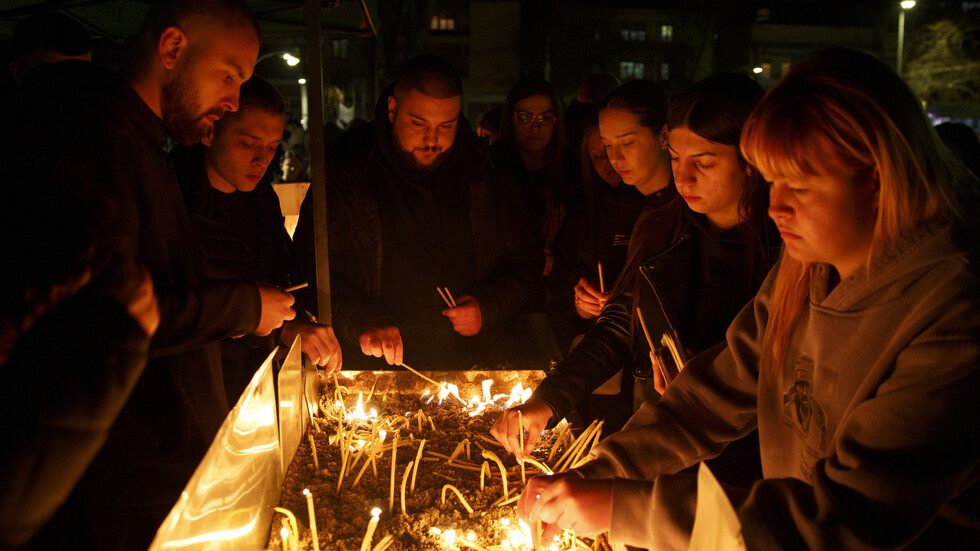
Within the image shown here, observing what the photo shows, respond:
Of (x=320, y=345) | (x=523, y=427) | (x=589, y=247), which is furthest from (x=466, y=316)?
(x=523, y=427)

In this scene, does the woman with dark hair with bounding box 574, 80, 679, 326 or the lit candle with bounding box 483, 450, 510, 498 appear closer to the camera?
the lit candle with bounding box 483, 450, 510, 498

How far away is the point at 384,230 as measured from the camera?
3387mm

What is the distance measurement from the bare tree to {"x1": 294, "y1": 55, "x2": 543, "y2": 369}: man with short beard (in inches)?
985

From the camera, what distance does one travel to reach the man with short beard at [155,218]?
5.11 ft

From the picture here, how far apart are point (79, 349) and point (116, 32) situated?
17.8ft

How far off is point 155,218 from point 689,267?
165 cm

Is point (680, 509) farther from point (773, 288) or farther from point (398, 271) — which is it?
point (398, 271)

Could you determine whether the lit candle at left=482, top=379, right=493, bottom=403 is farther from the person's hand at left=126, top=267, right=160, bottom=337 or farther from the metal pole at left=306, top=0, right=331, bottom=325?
the person's hand at left=126, top=267, right=160, bottom=337

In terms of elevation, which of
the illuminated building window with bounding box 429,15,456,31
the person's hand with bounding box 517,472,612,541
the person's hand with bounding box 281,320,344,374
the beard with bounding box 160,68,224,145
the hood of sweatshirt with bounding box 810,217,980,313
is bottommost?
the person's hand with bounding box 517,472,612,541

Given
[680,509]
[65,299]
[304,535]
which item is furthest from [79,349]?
[680,509]

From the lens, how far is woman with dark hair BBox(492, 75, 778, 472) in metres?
2.13

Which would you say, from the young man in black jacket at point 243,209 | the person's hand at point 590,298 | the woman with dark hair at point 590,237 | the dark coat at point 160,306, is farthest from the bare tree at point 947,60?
the dark coat at point 160,306

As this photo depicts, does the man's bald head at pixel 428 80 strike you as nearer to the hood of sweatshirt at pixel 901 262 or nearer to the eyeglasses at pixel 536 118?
the eyeglasses at pixel 536 118

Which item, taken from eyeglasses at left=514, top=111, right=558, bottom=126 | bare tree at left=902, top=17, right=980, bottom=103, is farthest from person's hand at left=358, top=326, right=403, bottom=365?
bare tree at left=902, top=17, right=980, bottom=103
